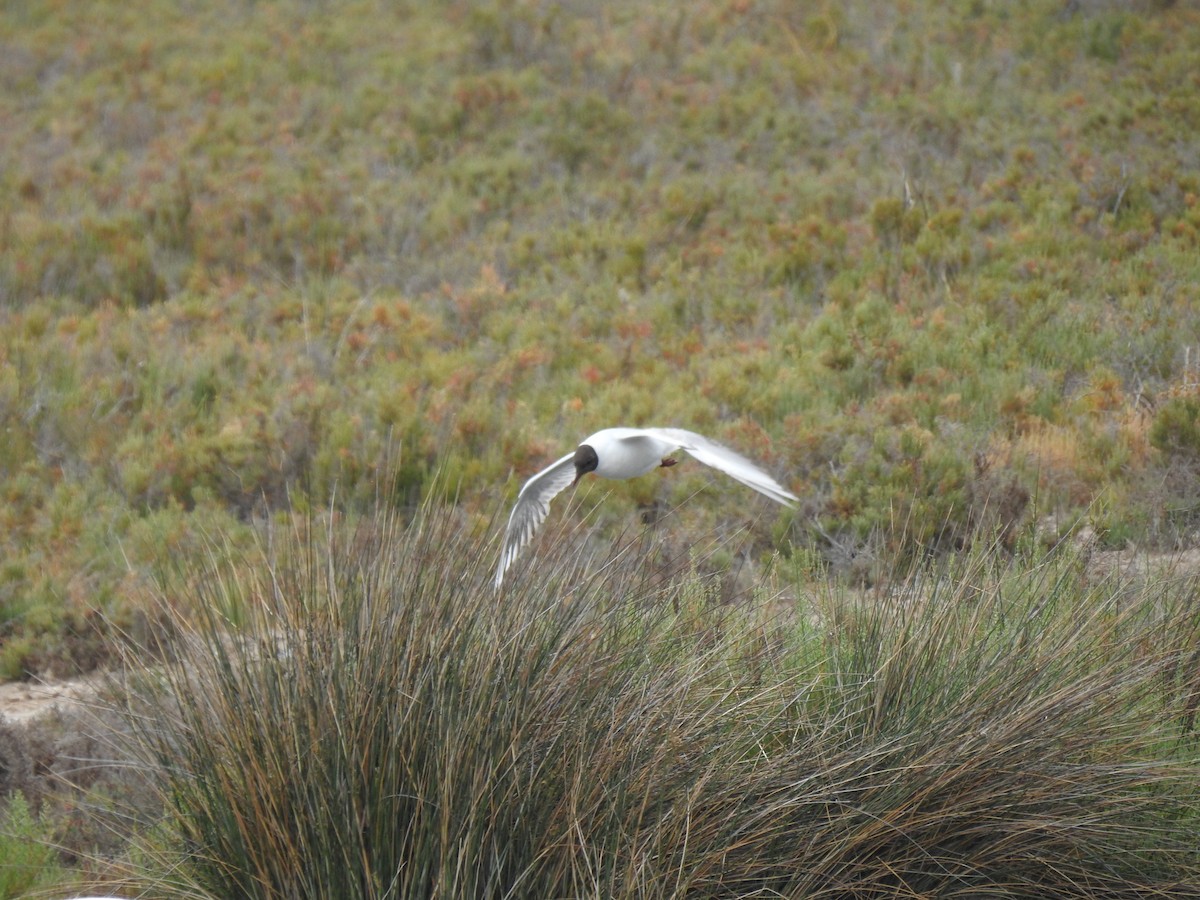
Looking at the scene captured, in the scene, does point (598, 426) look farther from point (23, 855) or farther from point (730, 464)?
point (23, 855)

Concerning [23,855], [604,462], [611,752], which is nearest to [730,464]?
[604,462]

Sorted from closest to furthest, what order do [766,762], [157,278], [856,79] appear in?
[766,762] < [157,278] < [856,79]

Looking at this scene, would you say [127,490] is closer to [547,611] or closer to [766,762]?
[547,611]

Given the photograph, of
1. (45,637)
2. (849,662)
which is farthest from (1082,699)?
(45,637)

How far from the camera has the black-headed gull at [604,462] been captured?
5.11 meters

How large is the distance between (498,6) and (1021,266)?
838cm

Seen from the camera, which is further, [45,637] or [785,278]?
[785,278]

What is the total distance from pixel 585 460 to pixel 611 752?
5.90 ft

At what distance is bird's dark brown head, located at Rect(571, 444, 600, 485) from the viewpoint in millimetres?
5242

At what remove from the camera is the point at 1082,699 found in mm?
3844

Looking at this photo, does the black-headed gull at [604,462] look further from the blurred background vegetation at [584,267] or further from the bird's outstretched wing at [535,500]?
the blurred background vegetation at [584,267]

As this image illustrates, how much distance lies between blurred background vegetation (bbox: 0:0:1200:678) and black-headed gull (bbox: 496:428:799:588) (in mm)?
162

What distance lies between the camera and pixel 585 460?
5.26 m

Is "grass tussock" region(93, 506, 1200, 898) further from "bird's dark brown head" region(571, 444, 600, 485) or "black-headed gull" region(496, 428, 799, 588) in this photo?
"bird's dark brown head" region(571, 444, 600, 485)
